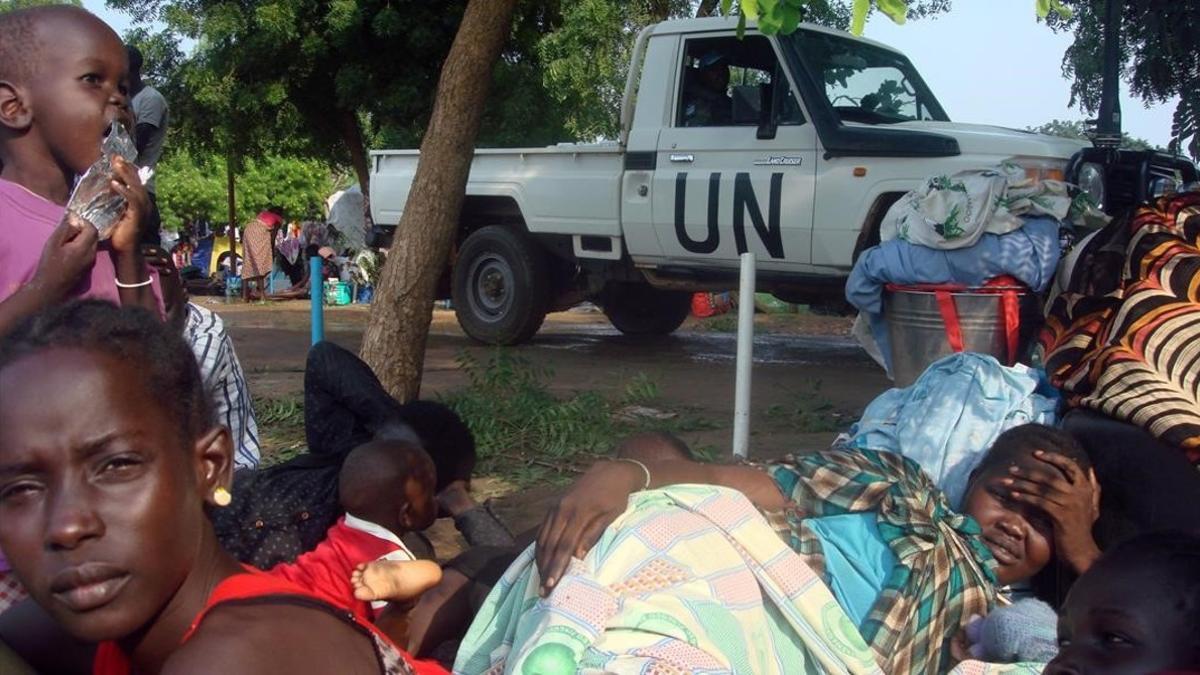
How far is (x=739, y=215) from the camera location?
7.71 m

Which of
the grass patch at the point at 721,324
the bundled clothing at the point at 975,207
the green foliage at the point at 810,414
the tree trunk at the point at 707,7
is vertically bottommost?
the grass patch at the point at 721,324

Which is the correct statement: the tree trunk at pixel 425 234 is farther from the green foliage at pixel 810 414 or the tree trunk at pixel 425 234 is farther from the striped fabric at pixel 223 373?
the striped fabric at pixel 223 373

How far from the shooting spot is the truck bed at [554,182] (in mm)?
8539

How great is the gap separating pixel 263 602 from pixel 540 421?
14.5ft

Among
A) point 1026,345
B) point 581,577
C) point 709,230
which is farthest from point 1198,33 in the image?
point 581,577

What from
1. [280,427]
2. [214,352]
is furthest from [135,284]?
[280,427]

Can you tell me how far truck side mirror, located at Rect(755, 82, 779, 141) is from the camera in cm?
751

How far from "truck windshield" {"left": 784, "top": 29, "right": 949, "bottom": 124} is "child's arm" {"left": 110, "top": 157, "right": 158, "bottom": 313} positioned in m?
5.92

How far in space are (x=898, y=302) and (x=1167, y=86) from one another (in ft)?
21.5

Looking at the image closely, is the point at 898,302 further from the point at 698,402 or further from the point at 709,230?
the point at 709,230

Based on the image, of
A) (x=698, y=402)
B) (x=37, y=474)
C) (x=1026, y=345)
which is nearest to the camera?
(x=37, y=474)

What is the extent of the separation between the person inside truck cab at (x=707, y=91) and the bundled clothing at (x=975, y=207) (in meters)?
3.72

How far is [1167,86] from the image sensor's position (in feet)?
31.3

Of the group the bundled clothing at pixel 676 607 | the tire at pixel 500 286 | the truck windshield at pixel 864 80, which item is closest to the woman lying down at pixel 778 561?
the bundled clothing at pixel 676 607
